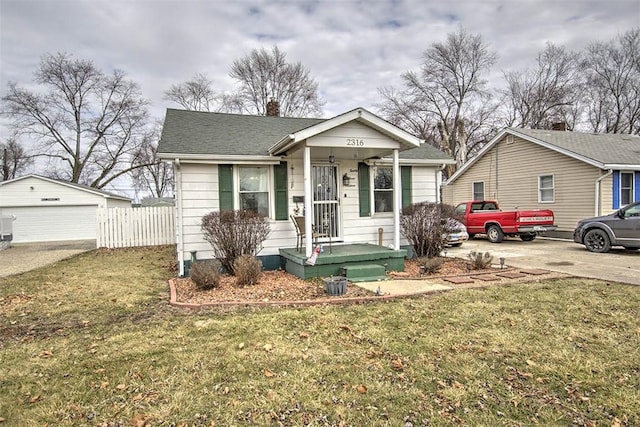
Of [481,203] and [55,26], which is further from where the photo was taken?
[481,203]

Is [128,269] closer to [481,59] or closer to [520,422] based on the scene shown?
[520,422]

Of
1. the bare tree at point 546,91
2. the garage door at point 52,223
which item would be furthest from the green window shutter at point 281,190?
the bare tree at point 546,91

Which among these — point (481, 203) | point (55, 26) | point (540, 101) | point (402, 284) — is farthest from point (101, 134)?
point (540, 101)

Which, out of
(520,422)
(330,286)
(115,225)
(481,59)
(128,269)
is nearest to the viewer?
(520,422)

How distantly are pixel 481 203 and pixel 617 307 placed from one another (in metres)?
10.3

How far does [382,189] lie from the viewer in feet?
30.7

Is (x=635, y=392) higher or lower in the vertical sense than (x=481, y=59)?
lower

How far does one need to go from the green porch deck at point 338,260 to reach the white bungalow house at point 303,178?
24 mm

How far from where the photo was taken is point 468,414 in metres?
2.52

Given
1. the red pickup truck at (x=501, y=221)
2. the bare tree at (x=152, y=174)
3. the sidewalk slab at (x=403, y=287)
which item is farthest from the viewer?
the bare tree at (x=152, y=174)

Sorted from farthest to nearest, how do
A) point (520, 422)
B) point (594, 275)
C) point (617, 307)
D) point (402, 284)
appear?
point (594, 275) → point (402, 284) → point (617, 307) → point (520, 422)

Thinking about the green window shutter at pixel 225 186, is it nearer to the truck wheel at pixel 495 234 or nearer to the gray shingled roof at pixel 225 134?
the gray shingled roof at pixel 225 134

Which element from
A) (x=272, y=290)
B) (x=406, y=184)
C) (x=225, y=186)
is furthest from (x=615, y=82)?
(x=272, y=290)

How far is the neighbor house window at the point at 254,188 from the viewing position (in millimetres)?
8172
